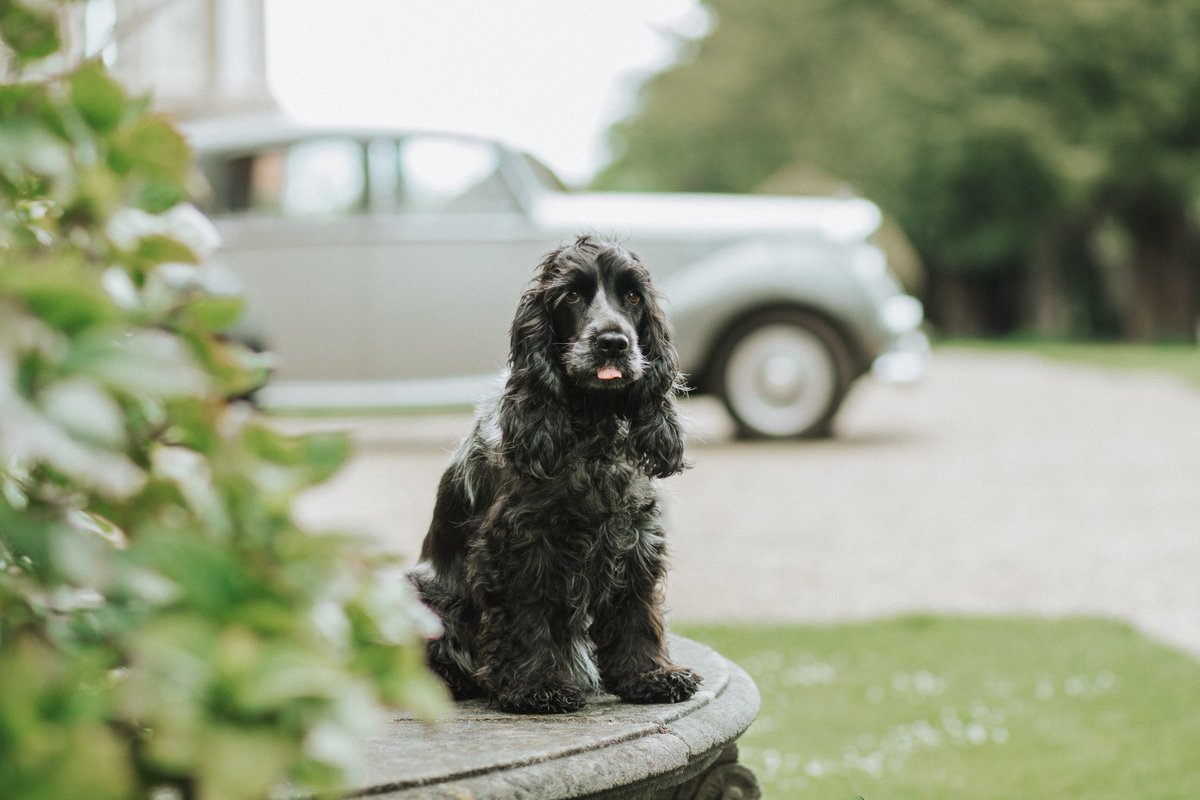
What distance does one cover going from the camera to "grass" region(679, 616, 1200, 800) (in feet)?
12.8

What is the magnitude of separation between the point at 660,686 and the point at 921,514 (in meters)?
5.93

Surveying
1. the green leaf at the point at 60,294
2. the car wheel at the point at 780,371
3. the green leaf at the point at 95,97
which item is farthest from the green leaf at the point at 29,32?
the car wheel at the point at 780,371

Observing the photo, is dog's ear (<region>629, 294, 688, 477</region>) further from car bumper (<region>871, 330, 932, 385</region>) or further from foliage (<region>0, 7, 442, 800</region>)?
car bumper (<region>871, 330, 932, 385</region>)

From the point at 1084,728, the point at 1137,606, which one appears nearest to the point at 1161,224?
the point at 1137,606

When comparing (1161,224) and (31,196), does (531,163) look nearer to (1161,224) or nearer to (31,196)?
(31,196)

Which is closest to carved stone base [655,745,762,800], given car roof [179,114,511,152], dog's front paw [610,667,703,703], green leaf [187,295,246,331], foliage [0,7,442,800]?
dog's front paw [610,667,703,703]

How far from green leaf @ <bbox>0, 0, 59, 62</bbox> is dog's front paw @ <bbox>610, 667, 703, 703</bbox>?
4.82ft

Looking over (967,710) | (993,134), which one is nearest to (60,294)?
(967,710)

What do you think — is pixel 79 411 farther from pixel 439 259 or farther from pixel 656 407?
pixel 439 259

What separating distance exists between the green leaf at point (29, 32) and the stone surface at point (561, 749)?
936 millimetres

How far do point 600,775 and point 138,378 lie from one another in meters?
1.08

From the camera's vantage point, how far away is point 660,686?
233cm

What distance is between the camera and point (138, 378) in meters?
1.02

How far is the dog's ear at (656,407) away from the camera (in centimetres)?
241
